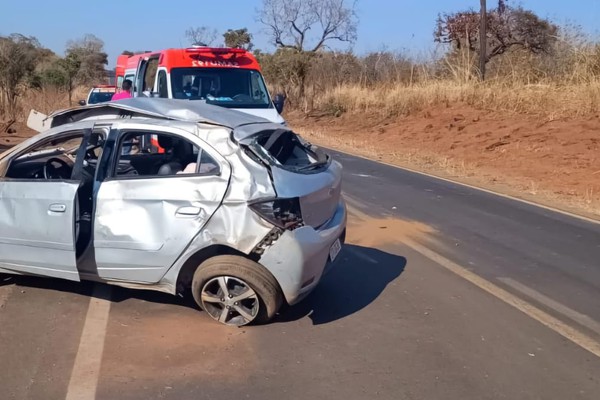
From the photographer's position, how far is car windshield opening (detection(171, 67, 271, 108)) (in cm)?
1360

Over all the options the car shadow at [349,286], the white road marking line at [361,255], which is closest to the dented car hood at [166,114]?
the car shadow at [349,286]

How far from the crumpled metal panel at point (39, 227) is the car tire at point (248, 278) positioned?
3.53 feet

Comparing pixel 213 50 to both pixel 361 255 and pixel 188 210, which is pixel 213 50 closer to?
pixel 361 255

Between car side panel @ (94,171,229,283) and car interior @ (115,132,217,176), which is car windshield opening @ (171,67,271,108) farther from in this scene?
car side panel @ (94,171,229,283)

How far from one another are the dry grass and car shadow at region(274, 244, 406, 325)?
591 inches

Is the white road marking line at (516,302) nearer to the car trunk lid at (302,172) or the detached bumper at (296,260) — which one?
the car trunk lid at (302,172)

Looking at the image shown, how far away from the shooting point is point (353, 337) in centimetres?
561

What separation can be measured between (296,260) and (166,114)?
1.68 metres

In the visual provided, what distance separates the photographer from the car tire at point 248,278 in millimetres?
5539

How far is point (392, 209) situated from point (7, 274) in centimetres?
592

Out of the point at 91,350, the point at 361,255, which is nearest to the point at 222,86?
the point at 361,255

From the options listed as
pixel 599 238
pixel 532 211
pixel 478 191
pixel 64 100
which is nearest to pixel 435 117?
pixel 478 191

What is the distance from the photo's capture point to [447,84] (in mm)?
28703

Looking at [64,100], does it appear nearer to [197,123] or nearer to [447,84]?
[447,84]
